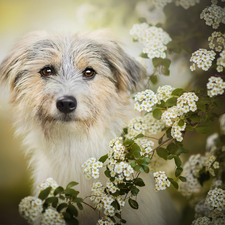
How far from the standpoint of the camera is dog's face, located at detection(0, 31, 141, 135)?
1.47 metres

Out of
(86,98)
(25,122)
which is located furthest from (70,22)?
(25,122)

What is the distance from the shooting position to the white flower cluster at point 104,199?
1.43 m

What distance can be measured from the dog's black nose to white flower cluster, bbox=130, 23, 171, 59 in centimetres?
62

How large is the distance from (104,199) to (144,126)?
536 mm

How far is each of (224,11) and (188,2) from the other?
13.2 inches

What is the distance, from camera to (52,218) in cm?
130

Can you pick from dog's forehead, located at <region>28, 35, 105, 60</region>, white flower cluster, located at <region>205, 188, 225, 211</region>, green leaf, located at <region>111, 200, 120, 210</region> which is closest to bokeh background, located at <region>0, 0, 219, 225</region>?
dog's forehead, located at <region>28, 35, 105, 60</region>

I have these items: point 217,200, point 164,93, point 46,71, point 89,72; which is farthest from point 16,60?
point 217,200

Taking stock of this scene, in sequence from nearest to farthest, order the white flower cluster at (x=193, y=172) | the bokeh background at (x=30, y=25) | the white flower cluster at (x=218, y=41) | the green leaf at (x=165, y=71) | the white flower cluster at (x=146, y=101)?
the white flower cluster at (x=146, y=101) → the white flower cluster at (x=218, y=41) → the bokeh background at (x=30, y=25) → the green leaf at (x=165, y=71) → the white flower cluster at (x=193, y=172)

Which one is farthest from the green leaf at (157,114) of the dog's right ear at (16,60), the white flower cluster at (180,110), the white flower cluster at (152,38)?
the dog's right ear at (16,60)

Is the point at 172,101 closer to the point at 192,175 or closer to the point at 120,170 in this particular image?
the point at 120,170

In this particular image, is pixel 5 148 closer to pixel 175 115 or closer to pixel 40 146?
pixel 40 146

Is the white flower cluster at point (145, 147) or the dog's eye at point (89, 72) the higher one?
the dog's eye at point (89, 72)

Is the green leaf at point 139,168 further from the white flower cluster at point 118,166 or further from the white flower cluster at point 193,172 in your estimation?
the white flower cluster at point 193,172
